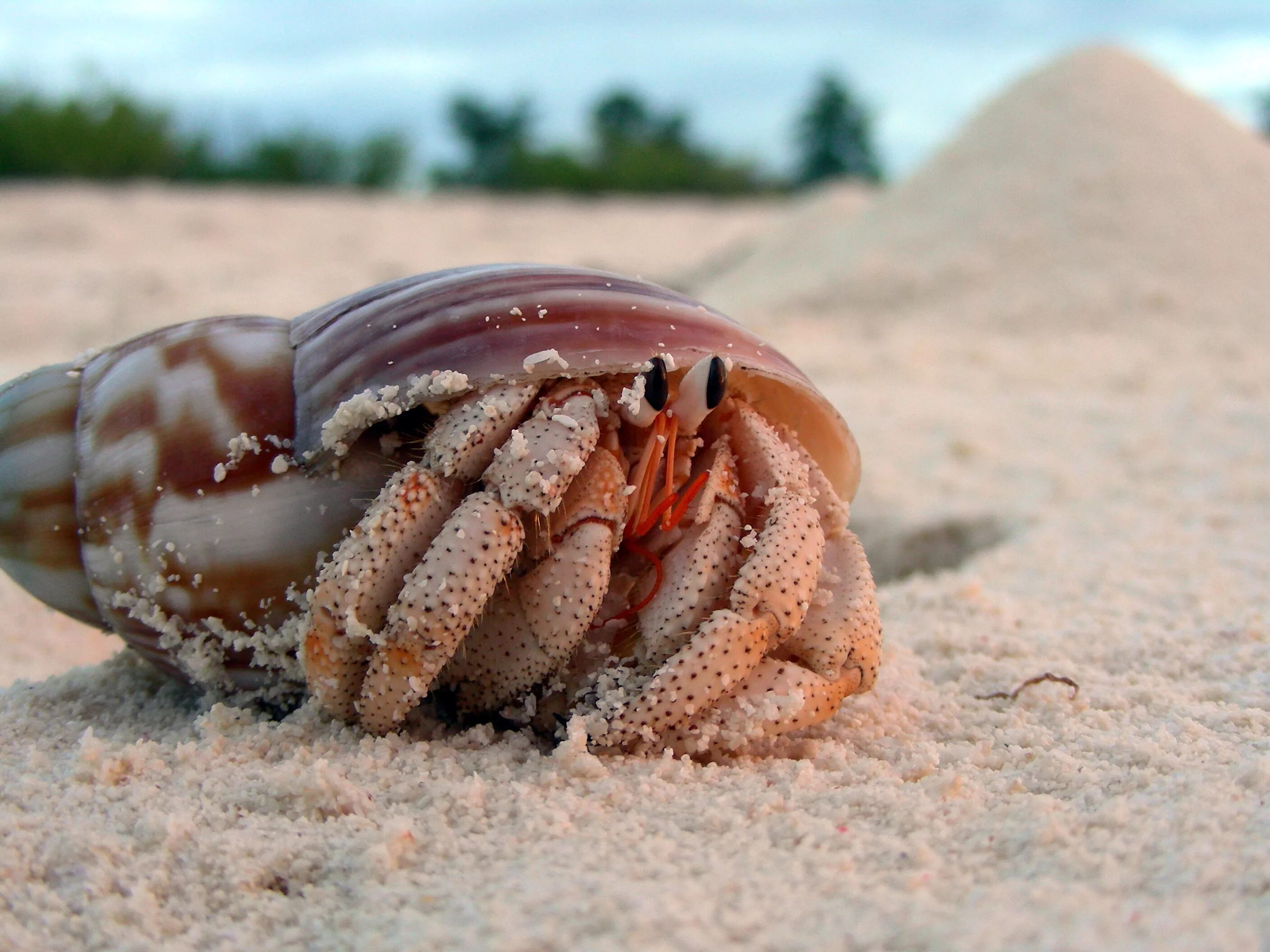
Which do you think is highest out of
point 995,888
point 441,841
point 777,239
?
point 777,239

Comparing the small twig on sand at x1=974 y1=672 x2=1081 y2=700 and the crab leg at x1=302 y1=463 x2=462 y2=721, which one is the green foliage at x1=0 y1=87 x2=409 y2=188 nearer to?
the crab leg at x1=302 y1=463 x2=462 y2=721

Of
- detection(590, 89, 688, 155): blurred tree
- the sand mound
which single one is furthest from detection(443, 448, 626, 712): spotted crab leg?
detection(590, 89, 688, 155): blurred tree

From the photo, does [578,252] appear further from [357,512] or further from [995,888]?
[995,888]

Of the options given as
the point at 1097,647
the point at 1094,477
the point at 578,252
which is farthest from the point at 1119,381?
the point at 578,252

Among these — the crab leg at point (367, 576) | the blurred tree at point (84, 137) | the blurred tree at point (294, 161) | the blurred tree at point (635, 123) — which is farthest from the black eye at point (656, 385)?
the blurred tree at point (635, 123)

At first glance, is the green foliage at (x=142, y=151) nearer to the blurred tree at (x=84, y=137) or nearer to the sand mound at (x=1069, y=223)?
the blurred tree at (x=84, y=137)

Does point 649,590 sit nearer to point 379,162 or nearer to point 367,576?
point 367,576

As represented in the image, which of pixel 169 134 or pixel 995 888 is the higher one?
pixel 169 134
